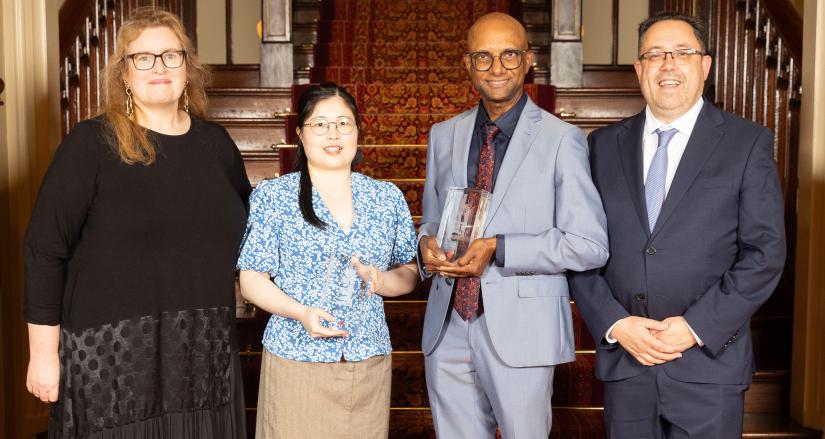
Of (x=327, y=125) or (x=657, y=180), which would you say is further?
(x=657, y=180)

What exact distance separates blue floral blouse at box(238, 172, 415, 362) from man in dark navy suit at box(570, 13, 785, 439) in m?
0.66

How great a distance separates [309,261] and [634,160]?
3.26 feet

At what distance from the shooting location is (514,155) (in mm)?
2508

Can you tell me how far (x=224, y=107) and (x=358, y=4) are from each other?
7.06ft

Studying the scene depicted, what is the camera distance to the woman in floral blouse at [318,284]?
229 cm

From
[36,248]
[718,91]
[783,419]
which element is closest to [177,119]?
[36,248]

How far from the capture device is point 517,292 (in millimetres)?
2480

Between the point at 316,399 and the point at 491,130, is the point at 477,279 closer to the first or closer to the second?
the point at 491,130

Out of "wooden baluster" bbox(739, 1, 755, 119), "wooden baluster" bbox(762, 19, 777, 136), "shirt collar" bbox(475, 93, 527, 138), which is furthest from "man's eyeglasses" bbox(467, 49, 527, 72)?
"wooden baluster" bbox(739, 1, 755, 119)

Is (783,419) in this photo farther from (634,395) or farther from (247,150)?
(247,150)

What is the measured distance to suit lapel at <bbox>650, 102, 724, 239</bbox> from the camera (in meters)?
2.38

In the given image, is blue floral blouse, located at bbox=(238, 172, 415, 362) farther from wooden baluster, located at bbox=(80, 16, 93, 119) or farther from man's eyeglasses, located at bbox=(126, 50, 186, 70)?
wooden baluster, located at bbox=(80, 16, 93, 119)

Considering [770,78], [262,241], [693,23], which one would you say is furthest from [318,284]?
[770,78]

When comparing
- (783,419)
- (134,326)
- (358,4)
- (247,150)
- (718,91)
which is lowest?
(783,419)
